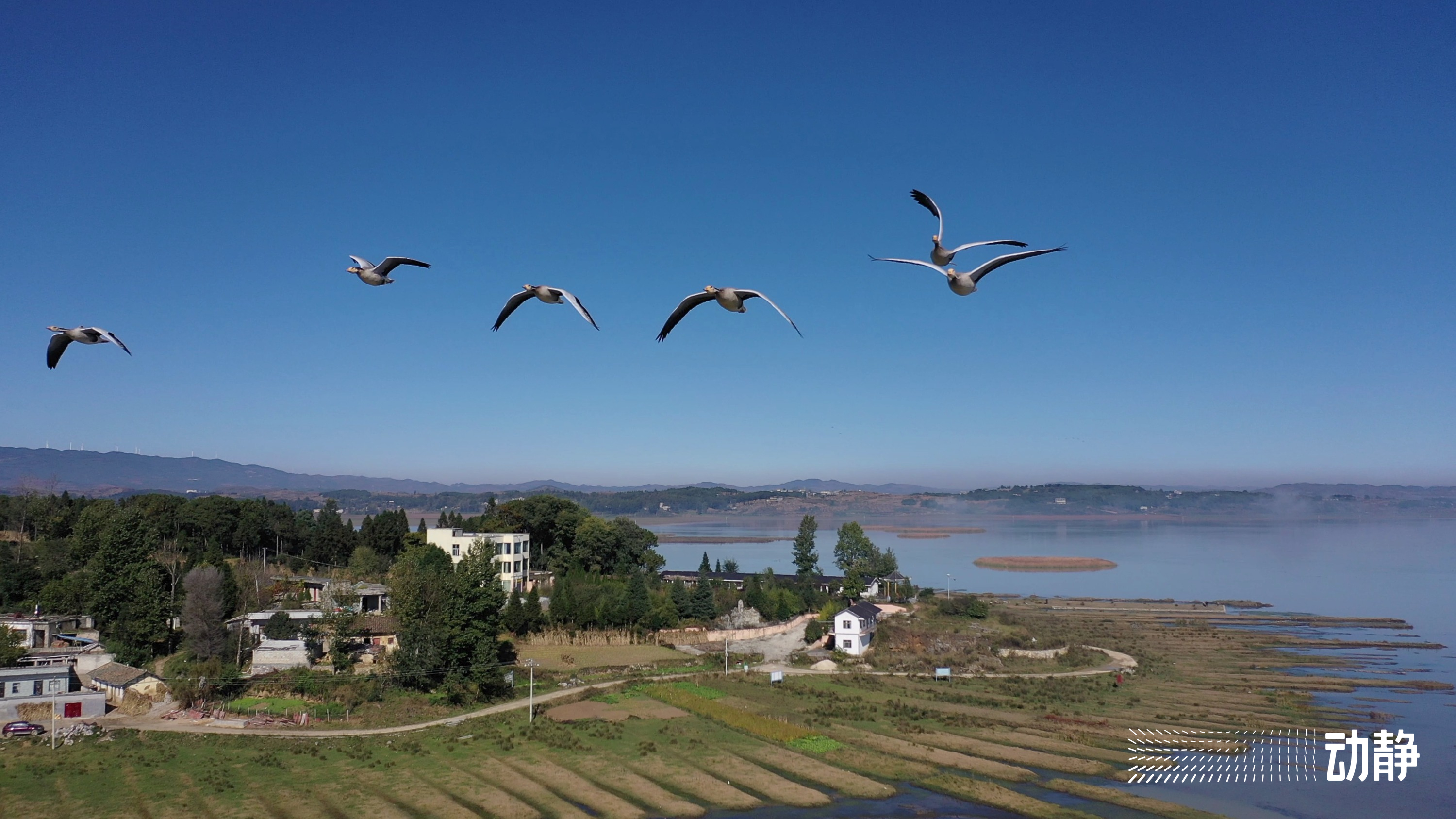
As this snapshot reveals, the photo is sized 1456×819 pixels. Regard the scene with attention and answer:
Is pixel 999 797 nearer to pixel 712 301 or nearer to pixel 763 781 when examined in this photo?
pixel 763 781

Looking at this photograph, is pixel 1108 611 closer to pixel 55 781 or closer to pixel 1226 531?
pixel 55 781

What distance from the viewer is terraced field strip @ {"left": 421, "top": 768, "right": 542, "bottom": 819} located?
1812 centimetres

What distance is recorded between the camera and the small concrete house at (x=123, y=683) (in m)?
25.3

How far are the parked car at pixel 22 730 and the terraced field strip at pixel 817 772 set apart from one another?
1848 cm

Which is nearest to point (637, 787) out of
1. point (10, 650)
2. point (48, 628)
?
point (10, 650)

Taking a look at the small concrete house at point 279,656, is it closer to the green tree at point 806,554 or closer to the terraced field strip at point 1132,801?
the terraced field strip at point 1132,801

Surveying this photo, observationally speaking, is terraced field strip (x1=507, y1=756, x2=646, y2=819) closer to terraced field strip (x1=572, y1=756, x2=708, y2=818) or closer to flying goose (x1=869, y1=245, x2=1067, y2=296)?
terraced field strip (x1=572, y1=756, x2=708, y2=818)

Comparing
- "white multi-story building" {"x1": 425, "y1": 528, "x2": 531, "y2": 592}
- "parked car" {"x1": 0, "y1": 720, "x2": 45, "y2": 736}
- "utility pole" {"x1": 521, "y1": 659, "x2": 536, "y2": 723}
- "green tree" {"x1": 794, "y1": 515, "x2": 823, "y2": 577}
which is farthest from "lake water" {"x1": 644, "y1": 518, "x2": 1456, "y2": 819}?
"white multi-story building" {"x1": 425, "y1": 528, "x2": 531, "y2": 592}

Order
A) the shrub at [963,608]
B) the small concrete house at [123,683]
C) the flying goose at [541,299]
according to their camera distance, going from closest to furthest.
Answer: the flying goose at [541,299] → the small concrete house at [123,683] → the shrub at [963,608]

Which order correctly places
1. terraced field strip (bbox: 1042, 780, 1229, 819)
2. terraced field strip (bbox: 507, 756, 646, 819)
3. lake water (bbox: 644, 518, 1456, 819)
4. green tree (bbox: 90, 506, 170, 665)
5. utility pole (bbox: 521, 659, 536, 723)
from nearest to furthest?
terraced field strip (bbox: 507, 756, 646, 819)
terraced field strip (bbox: 1042, 780, 1229, 819)
lake water (bbox: 644, 518, 1456, 819)
utility pole (bbox: 521, 659, 536, 723)
green tree (bbox: 90, 506, 170, 665)

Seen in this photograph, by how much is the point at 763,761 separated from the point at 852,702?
7735 millimetres

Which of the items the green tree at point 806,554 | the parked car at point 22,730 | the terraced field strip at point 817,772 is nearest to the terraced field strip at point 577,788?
the terraced field strip at point 817,772

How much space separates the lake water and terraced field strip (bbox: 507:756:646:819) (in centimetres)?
301

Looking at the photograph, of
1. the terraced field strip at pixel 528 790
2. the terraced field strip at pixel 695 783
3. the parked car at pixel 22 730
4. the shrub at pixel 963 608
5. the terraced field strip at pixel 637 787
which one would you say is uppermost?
the parked car at pixel 22 730
